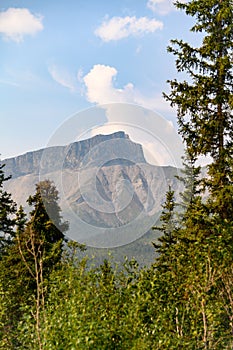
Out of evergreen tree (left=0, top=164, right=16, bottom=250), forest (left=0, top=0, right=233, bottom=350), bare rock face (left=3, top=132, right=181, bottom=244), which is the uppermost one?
evergreen tree (left=0, top=164, right=16, bottom=250)

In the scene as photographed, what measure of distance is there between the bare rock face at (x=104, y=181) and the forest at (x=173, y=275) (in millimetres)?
1061

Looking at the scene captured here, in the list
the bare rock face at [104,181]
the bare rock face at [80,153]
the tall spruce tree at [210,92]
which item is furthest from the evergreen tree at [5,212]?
the tall spruce tree at [210,92]

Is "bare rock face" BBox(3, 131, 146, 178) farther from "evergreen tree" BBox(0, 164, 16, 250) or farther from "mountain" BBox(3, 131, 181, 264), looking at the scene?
"evergreen tree" BBox(0, 164, 16, 250)

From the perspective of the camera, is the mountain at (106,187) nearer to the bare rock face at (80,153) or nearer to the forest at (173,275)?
the bare rock face at (80,153)

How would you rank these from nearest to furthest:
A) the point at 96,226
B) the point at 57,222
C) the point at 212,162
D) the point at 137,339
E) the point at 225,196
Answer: the point at 137,339 → the point at 225,196 → the point at 212,162 → the point at 96,226 → the point at 57,222

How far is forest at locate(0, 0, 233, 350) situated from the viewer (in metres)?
7.32

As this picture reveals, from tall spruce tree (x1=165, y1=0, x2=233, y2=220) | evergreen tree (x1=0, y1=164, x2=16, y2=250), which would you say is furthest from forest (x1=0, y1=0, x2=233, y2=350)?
evergreen tree (x1=0, y1=164, x2=16, y2=250)

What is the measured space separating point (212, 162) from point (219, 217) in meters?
2.06

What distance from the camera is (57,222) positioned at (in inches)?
942

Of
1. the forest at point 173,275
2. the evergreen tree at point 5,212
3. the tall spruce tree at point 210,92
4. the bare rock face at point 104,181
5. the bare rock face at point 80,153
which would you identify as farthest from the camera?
A: the evergreen tree at point 5,212

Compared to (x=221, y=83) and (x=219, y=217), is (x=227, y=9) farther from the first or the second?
(x=219, y=217)

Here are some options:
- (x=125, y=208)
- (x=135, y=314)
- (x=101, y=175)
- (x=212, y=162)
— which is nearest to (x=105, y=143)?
(x=101, y=175)

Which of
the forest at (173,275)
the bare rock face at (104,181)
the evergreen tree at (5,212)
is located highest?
the evergreen tree at (5,212)

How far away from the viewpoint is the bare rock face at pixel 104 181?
22.2 metres
